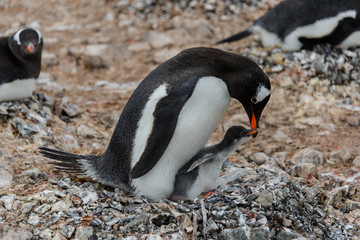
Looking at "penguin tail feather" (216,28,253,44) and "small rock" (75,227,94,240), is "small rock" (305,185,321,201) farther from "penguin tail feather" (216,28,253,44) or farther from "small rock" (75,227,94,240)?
"penguin tail feather" (216,28,253,44)

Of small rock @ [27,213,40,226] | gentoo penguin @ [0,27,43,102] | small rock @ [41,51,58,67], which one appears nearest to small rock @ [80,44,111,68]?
small rock @ [41,51,58,67]

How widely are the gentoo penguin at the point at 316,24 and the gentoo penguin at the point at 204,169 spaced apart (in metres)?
2.49

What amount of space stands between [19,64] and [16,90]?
28 centimetres

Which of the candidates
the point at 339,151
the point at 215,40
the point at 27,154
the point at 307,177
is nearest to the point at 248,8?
the point at 215,40

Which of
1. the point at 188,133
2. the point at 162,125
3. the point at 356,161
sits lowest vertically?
the point at 356,161

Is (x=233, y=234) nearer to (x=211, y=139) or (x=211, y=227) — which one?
(x=211, y=227)

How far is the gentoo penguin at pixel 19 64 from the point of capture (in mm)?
4148

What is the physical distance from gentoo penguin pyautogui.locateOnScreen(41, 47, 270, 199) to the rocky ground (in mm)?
152

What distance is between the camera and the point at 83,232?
256 cm

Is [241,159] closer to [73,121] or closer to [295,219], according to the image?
Result: [295,219]

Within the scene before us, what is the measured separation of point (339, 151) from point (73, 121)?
209cm

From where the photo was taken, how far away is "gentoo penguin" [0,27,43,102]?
4148mm

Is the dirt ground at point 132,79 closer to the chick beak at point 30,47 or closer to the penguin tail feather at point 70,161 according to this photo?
the penguin tail feather at point 70,161

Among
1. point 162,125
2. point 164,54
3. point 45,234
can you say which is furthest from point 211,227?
point 164,54
